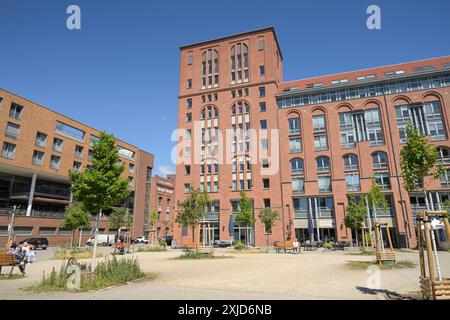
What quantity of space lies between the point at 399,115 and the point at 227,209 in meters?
29.2

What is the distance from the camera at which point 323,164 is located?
44.7 m

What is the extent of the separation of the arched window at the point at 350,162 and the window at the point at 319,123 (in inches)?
226

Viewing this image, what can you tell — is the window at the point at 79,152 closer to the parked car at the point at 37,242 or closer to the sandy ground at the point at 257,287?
the parked car at the point at 37,242

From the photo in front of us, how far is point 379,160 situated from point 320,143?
855cm

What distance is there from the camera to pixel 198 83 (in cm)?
5447

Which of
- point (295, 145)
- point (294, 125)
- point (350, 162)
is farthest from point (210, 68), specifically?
point (350, 162)

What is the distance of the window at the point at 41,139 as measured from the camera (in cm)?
4612

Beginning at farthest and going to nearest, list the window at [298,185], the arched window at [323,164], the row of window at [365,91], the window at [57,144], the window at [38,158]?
1. the window at [57,144]
2. the window at [38,158]
3. the window at [298,185]
4. the arched window at [323,164]
5. the row of window at [365,91]

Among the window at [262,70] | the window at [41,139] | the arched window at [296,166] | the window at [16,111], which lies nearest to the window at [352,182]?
the arched window at [296,166]

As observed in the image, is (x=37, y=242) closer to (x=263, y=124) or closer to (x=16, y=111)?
(x=16, y=111)

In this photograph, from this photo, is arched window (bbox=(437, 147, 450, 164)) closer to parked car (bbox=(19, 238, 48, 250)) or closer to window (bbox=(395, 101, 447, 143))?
window (bbox=(395, 101, 447, 143))
